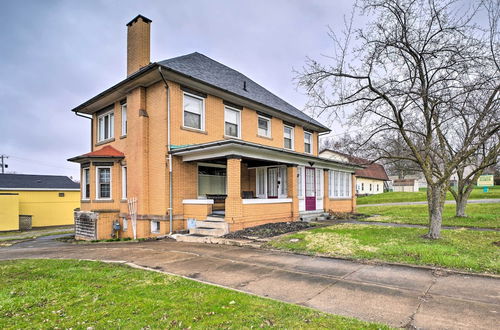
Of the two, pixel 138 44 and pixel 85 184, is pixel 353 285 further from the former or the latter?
pixel 85 184

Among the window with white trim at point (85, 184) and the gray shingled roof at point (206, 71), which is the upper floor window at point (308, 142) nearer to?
the gray shingled roof at point (206, 71)

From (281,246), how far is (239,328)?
5187 mm

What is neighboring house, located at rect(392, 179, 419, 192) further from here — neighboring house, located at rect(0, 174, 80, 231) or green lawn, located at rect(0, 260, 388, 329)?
green lawn, located at rect(0, 260, 388, 329)

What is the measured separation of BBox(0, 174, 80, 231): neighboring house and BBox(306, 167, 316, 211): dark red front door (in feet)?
82.8

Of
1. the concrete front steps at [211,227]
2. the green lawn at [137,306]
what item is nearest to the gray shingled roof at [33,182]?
the concrete front steps at [211,227]

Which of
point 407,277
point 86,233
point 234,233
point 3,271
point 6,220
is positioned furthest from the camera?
point 6,220

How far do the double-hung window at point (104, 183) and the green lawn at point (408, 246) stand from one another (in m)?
9.45

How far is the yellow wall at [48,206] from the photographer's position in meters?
27.5

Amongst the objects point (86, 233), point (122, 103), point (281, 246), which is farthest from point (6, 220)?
point (281, 246)

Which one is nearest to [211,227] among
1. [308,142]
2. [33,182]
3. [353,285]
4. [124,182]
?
[124,182]

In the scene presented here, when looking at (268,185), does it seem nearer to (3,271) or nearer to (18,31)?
(3,271)

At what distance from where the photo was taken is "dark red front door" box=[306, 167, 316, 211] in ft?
50.8

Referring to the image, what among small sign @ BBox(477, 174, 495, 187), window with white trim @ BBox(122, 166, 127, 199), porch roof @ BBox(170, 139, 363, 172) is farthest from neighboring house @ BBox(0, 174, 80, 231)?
small sign @ BBox(477, 174, 495, 187)

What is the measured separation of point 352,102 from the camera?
9516 millimetres
